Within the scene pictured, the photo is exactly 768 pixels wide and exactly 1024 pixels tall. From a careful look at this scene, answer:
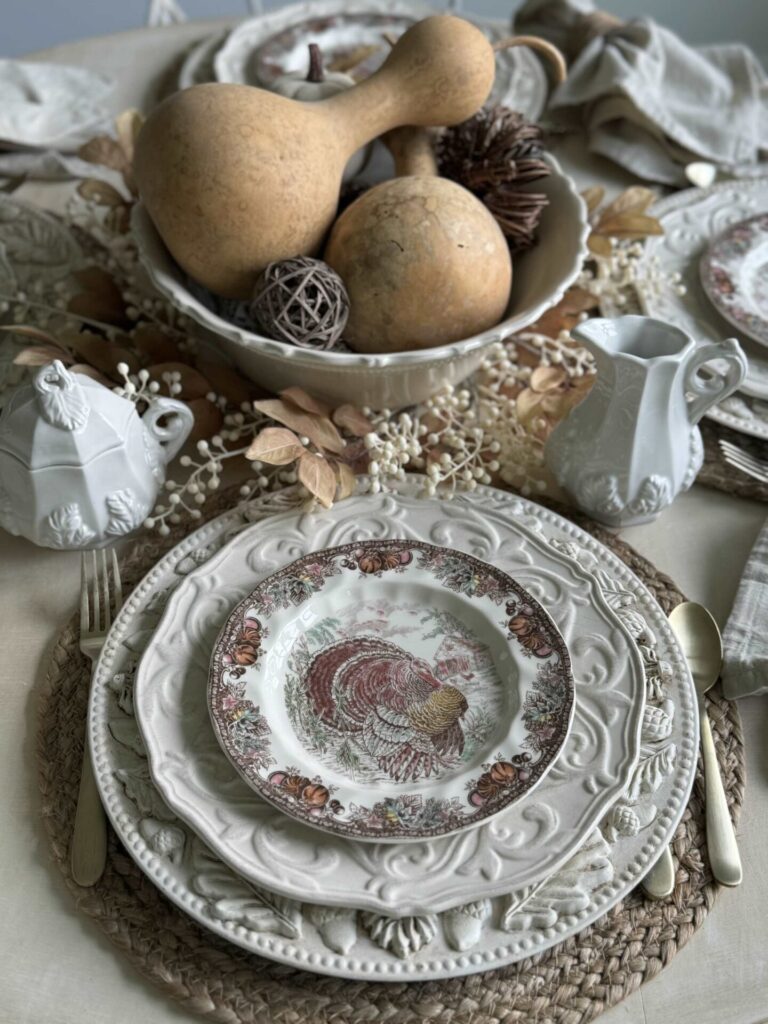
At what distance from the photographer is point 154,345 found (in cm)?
80

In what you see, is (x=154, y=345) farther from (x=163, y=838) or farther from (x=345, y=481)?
(x=163, y=838)

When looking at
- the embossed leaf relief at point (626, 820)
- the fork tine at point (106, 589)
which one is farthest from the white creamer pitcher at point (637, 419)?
the fork tine at point (106, 589)

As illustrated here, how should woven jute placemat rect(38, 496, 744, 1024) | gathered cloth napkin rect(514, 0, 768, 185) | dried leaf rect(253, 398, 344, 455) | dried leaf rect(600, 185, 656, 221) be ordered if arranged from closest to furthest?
woven jute placemat rect(38, 496, 744, 1024)
dried leaf rect(253, 398, 344, 455)
dried leaf rect(600, 185, 656, 221)
gathered cloth napkin rect(514, 0, 768, 185)

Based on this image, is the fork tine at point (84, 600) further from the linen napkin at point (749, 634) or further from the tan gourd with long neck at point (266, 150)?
the linen napkin at point (749, 634)

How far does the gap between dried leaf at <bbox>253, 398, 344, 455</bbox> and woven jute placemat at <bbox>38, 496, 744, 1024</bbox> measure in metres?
0.31

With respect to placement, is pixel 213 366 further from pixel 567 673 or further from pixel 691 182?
pixel 691 182

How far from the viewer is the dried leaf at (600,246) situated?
0.87 metres

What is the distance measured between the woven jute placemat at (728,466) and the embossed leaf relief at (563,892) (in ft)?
1.07

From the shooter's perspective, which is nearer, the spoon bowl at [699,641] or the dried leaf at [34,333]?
the spoon bowl at [699,641]

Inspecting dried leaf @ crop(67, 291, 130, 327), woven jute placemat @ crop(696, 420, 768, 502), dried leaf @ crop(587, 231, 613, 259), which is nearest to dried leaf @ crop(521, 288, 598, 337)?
dried leaf @ crop(587, 231, 613, 259)

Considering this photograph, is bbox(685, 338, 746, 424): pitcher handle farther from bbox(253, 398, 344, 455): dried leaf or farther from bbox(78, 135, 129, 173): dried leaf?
bbox(78, 135, 129, 173): dried leaf

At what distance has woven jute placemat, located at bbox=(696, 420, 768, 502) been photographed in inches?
28.7

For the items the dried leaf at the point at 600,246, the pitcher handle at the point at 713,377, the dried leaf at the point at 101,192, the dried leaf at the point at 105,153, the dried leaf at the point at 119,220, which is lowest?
the dried leaf at the point at 119,220

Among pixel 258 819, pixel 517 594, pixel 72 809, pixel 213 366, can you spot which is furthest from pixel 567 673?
pixel 213 366
